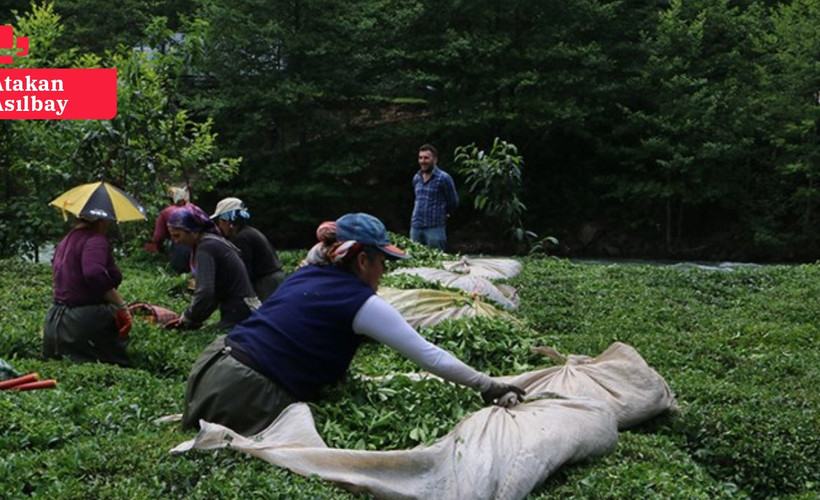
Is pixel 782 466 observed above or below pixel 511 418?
below

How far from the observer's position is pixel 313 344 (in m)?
4.49

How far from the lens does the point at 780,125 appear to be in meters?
26.8

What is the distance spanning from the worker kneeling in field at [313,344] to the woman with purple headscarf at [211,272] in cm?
303

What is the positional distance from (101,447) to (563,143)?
27313 millimetres

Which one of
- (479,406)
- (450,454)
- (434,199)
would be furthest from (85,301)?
(434,199)

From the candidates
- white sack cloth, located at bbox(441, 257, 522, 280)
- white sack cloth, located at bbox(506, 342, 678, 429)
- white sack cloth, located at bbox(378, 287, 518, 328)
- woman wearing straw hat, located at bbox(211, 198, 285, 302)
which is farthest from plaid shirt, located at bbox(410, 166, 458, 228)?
white sack cloth, located at bbox(506, 342, 678, 429)

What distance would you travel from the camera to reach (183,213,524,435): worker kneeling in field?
173 inches

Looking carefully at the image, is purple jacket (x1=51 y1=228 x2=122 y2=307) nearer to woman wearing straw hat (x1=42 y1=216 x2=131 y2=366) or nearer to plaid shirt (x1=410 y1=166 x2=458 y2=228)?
woman wearing straw hat (x1=42 y1=216 x2=131 y2=366)

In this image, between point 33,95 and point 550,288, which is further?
point 33,95

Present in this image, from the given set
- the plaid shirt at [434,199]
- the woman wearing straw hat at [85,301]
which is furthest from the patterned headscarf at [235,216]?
the plaid shirt at [434,199]

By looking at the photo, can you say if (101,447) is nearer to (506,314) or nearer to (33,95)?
(506,314)

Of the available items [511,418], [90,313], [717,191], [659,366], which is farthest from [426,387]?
[717,191]

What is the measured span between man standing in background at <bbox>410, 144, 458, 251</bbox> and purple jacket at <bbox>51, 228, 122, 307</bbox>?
571cm

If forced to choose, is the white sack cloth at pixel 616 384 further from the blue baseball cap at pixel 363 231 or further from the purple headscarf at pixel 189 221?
the purple headscarf at pixel 189 221
